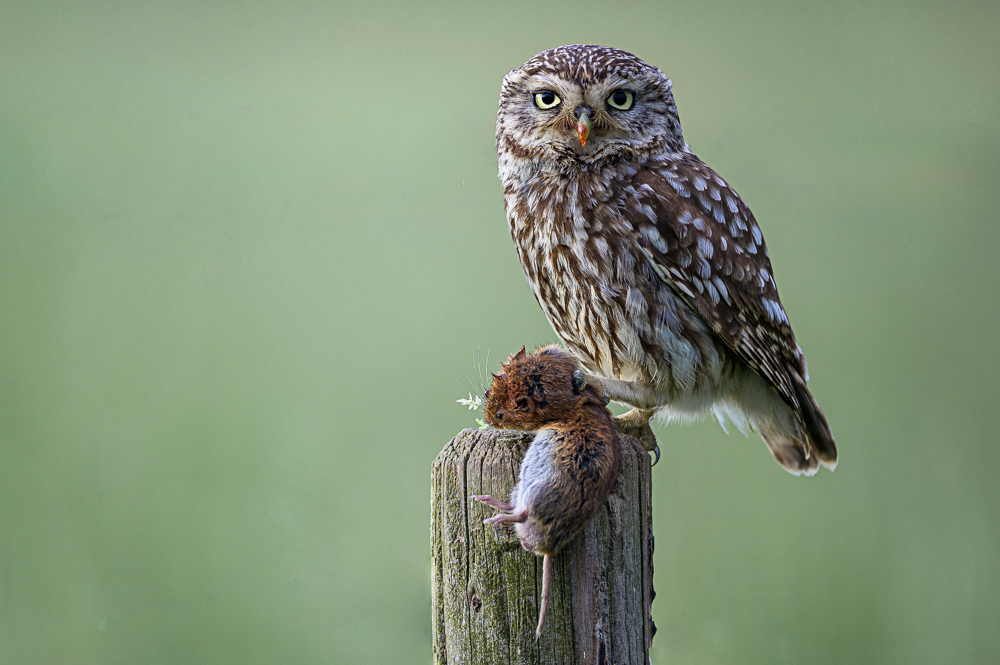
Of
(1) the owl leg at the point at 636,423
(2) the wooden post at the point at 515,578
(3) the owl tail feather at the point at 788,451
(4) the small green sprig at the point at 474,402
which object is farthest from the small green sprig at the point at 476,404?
(3) the owl tail feather at the point at 788,451

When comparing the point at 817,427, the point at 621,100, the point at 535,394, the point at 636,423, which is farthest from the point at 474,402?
the point at 817,427

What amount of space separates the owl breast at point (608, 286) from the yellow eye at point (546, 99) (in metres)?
0.22

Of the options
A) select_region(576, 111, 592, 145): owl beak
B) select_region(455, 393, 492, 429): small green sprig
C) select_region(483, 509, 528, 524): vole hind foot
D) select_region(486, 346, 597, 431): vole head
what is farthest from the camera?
select_region(576, 111, 592, 145): owl beak

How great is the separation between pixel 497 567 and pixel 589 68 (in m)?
1.55

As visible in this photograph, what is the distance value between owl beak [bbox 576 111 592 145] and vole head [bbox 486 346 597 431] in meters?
0.82

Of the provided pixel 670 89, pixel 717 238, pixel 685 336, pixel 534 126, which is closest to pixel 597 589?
pixel 685 336

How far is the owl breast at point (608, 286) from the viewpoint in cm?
247

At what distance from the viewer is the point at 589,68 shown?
244 cm

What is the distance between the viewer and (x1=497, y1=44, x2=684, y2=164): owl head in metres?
2.44

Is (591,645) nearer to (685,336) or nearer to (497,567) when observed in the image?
(497,567)

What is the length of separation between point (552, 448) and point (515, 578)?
26cm

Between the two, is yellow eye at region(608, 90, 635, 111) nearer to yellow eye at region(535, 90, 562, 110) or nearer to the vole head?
yellow eye at region(535, 90, 562, 110)

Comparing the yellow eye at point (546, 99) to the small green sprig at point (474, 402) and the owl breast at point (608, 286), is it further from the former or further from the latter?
the small green sprig at point (474, 402)

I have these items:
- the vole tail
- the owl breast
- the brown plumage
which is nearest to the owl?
the owl breast
